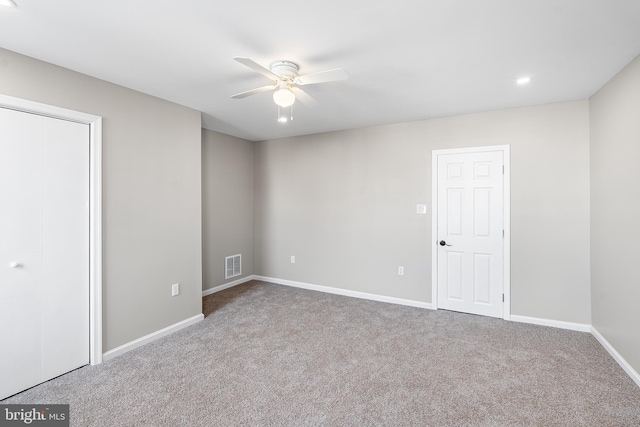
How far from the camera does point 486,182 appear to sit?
365cm

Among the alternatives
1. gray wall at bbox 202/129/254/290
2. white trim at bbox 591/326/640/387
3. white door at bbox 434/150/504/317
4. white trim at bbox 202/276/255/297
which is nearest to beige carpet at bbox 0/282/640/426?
white trim at bbox 591/326/640/387

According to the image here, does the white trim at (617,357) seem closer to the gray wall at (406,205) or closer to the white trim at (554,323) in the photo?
the white trim at (554,323)

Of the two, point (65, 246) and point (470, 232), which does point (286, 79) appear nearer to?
point (65, 246)

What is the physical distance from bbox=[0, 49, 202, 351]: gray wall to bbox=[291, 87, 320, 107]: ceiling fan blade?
1.32 meters

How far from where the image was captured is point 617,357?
103 inches

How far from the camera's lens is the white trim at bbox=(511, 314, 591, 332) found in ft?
10.6

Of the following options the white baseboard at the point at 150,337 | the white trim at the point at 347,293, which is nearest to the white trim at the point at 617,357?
the white trim at the point at 347,293

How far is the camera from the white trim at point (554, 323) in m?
3.24

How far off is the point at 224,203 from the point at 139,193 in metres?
1.89

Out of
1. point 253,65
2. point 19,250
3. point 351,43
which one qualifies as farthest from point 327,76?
point 19,250

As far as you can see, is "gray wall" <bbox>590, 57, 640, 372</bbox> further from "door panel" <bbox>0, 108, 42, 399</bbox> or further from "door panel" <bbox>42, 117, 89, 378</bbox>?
"door panel" <bbox>0, 108, 42, 399</bbox>

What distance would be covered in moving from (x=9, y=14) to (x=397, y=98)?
118 inches

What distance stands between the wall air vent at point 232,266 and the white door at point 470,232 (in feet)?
10.5

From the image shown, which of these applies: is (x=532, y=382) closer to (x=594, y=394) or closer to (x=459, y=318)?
(x=594, y=394)
